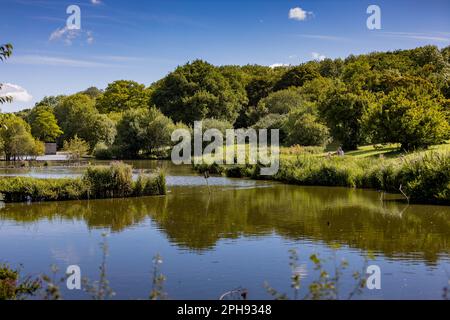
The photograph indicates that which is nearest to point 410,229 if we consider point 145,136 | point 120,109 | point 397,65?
point 145,136

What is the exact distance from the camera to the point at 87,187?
26453 millimetres

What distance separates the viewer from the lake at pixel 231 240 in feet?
40.4

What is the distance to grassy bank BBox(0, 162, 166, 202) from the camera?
25594 mm

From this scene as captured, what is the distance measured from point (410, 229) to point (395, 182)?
33.9 feet

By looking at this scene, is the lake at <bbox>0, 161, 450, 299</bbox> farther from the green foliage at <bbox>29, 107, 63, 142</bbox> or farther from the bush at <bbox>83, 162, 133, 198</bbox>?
the green foliage at <bbox>29, 107, 63, 142</bbox>

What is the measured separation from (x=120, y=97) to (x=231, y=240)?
268 ft

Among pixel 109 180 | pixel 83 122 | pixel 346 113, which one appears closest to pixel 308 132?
pixel 346 113

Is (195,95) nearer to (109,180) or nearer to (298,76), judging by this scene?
(298,76)

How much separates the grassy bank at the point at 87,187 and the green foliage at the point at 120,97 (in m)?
67.5

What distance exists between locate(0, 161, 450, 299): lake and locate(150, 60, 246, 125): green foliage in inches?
1699

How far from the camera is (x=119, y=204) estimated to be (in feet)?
82.9

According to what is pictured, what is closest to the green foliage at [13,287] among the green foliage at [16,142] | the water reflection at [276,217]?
the water reflection at [276,217]

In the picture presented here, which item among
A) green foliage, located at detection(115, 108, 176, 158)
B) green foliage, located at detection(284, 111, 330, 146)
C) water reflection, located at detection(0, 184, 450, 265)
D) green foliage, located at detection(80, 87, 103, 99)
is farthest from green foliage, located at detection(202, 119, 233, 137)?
green foliage, located at detection(80, 87, 103, 99)

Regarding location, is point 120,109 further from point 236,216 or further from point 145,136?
point 236,216
